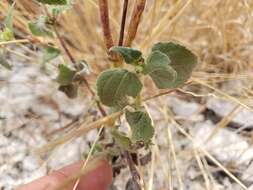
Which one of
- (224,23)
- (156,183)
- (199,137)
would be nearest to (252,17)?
(224,23)

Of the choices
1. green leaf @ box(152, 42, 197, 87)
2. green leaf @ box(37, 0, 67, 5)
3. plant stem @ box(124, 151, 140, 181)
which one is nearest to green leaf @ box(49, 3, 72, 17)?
green leaf @ box(37, 0, 67, 5)

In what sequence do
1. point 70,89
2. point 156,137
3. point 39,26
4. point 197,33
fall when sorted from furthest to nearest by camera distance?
1. point 197,33
2. point 156,137
3. point 70,89
4. point 39,26

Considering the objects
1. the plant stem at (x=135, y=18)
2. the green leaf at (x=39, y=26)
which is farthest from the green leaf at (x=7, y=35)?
the plant stem at (x=135, y=18)

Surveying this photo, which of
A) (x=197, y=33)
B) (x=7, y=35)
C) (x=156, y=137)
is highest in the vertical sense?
(x=7, y=35)

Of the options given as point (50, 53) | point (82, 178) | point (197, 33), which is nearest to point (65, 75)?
point (50, 53)

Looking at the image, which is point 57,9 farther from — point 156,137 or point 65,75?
Answer: point 156,137

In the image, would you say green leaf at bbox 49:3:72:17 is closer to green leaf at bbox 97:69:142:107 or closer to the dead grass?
green leaf at bbox 97:69:142:107

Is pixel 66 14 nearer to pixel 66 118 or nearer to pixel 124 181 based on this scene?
pixel 66 118

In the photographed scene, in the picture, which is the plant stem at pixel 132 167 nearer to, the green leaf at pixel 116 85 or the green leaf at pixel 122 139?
the green leaf at pixel 122 139

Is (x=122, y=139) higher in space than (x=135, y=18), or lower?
lower
